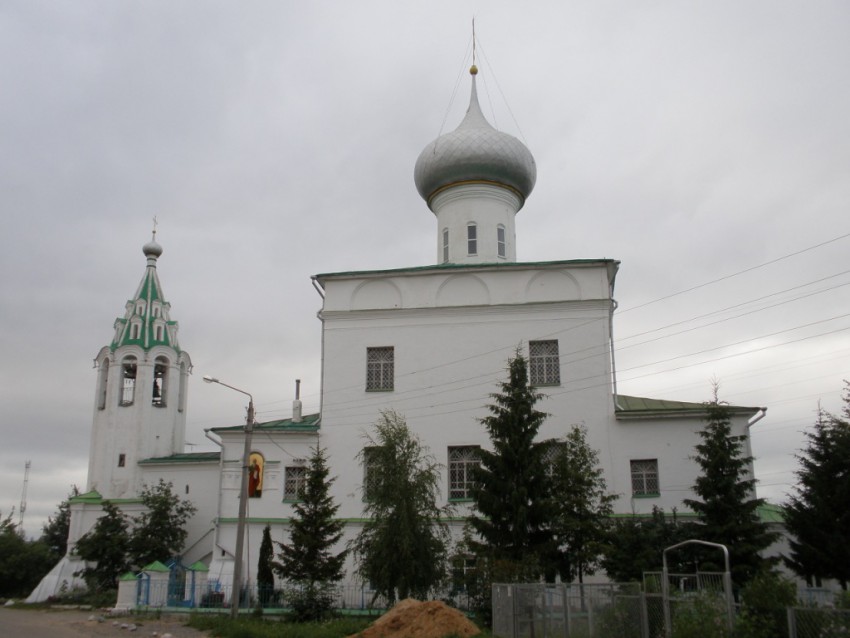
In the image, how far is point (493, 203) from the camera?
2627 centimetres

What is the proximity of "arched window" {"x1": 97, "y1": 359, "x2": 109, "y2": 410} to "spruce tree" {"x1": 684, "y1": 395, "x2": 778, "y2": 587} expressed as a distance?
21167 millimetres

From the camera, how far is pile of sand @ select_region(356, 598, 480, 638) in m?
14.7

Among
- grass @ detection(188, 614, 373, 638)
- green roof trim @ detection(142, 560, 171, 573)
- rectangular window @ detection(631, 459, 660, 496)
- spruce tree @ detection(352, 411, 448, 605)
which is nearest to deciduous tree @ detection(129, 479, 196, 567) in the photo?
green roof trim @ detection(142, 560, 171, 573)

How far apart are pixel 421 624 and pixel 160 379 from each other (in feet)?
59.4

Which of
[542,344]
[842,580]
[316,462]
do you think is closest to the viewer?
[842,580]

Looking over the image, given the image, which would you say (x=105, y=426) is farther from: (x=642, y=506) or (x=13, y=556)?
(x=642, y=506)

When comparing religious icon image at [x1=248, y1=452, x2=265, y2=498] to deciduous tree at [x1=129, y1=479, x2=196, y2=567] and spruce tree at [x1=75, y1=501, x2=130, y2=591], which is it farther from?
spruce tree at [x1=75, y1=501, x2=130, y2=591]

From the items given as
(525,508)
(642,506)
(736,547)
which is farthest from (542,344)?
(736,547)

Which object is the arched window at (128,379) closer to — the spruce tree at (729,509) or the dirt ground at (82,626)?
the dirt ground at (82,626)

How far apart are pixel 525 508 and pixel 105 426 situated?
1784 centimetres

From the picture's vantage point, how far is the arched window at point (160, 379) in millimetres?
29516

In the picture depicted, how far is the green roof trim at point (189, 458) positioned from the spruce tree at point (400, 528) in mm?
10277

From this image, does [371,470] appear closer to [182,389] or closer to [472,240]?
[472,240]

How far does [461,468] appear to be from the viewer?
871 inches
